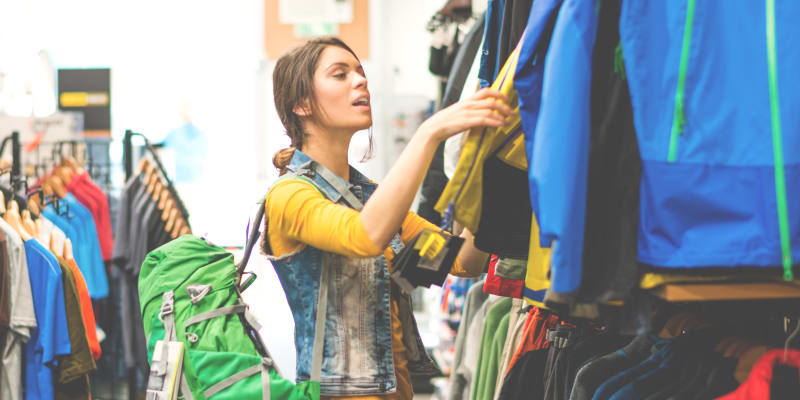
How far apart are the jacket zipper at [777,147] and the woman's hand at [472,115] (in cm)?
45

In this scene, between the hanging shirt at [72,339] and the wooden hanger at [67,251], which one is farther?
the wooden hanger at [67,251]

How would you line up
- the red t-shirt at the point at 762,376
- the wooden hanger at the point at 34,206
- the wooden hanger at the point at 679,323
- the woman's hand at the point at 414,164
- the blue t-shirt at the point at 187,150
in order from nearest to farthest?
the red t-shirt at the point at 762,376 → the woman's hand at the point at 414,164 → the wooden hanger at the point at 679,323 → the wooden hanger at the point at 34,206 → the blue t-shirt at the point at 187,150

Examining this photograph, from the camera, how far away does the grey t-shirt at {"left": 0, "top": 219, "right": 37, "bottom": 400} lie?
297 cm

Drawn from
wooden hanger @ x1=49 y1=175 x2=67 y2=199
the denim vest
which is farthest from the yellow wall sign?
the denim vest

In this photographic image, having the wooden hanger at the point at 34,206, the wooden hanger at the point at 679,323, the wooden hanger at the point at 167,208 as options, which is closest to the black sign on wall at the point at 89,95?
the wooden hanger at the point at 167,208

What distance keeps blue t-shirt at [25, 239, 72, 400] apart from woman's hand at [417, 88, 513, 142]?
2234 millimetres

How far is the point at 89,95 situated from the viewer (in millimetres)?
6215

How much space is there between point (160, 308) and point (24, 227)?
184 centimetres

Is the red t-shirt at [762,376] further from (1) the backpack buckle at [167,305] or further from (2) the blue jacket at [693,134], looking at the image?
(1) the backpack buckle at [167,305]

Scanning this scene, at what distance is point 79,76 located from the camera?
247 inches

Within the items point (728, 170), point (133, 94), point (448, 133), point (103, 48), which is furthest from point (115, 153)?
point (728, 170)

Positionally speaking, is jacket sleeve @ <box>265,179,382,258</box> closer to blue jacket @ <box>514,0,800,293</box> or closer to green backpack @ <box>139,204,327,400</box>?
green backpack @ <box>139,204,327,400</box>

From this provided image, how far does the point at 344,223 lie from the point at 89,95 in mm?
5466

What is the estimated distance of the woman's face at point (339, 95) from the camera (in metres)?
1.76
